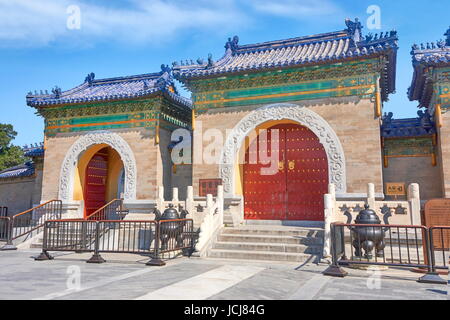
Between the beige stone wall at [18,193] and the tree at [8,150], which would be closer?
the beige stone wall at [18,193]

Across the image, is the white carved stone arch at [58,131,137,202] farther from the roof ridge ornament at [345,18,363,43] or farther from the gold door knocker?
the roof ridge ornament at [345,18,363,43]

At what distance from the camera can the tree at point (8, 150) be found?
85.1 feet

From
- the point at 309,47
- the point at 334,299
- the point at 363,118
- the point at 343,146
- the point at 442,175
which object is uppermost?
the point at 309,47

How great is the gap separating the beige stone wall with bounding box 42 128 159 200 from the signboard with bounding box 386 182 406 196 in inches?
300

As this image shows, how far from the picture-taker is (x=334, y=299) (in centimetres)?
489

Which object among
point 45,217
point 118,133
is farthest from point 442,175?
point 45,217

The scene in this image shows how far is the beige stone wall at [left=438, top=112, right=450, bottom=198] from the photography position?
387 inches

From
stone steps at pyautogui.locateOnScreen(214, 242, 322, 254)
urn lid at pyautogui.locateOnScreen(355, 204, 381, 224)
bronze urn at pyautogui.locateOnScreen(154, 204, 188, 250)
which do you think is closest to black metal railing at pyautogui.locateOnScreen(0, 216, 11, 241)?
bronze urn at pyautogui.locateOnScreen(154, 204, 188, 250)

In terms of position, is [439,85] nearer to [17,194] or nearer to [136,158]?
[136,158]

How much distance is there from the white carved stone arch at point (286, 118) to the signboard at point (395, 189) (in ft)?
6.00

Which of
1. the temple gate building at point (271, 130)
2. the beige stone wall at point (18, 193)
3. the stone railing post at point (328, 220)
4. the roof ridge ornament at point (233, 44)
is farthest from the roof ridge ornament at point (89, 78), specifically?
the stone railing post at point (328, 220)

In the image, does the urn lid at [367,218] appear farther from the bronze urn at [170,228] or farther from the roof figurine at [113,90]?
the roof figurine at [113,90]
